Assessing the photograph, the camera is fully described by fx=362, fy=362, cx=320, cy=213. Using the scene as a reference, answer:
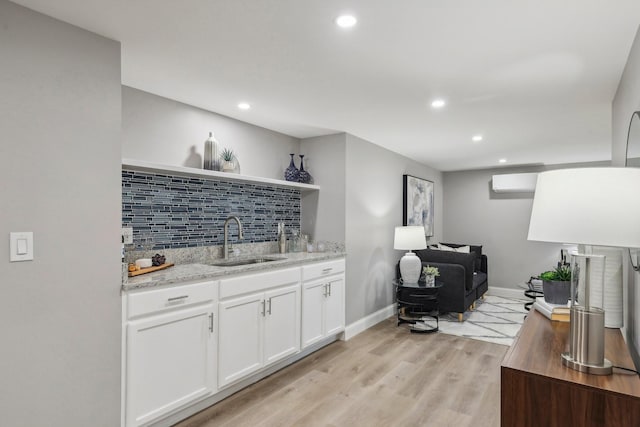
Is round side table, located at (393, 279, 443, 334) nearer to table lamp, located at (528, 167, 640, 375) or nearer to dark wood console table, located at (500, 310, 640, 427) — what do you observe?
dark wood console table, located at (500, 310, 640, 427)

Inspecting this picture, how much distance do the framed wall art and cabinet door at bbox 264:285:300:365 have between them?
263 centimetres

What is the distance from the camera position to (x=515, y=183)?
6.14m

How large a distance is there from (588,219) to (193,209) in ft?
8.94

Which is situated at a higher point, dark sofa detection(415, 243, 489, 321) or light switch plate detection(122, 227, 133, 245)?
light switch plate detection(122, 227, 133, 245)

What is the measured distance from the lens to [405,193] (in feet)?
17.4

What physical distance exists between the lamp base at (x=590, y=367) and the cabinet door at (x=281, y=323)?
207 cm

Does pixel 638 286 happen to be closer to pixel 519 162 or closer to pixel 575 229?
pixel 575 229

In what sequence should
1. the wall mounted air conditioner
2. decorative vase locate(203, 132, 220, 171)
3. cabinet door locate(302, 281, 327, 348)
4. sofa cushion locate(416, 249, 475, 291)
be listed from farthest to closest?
1. the wall mounted air conditioner
2. sofa cushion locate(416, 249, 475, 291)
3. cabinet door locate(302, 281, 327, 348)
4. decorative vase locate(203, 132, 220, 171)

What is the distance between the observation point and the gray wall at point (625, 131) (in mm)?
1759

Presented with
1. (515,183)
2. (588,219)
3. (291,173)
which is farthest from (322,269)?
(515,183)

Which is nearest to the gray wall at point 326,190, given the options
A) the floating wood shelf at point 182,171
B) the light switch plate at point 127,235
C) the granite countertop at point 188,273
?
the floating wood shelf at point 182,171

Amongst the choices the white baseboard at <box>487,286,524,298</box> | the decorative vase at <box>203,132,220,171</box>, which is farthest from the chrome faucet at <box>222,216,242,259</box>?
the white baseboard at <box>487,286,524,298</box>

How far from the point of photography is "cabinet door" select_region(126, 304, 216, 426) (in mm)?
2051

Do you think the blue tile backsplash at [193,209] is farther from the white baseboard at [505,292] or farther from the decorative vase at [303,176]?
the white baseboard at [505,292]
